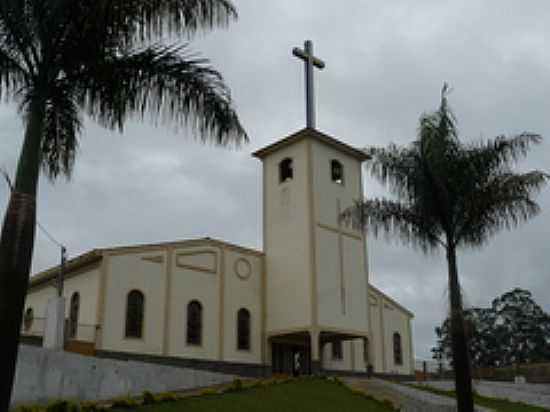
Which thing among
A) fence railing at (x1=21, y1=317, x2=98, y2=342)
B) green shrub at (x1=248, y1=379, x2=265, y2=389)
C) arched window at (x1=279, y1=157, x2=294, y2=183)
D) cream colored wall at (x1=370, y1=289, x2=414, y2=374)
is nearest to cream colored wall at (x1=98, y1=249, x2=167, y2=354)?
fence railing at (x1=21, y1=317, x2=98, y2=342)

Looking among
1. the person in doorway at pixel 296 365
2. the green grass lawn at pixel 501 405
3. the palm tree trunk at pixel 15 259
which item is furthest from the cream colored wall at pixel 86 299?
the palm tree trunk at pixel 15 259

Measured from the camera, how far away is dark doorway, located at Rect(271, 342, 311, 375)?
93.9 ft

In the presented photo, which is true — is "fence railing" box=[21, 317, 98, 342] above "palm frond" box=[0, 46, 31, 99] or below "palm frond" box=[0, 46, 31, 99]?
below

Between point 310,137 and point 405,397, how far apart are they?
1161cm

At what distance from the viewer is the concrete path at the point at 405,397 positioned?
20312mm

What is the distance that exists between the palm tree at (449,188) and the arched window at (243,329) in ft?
41.3

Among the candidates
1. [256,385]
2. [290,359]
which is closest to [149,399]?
[256,385]

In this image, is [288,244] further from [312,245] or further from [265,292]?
[265,292]

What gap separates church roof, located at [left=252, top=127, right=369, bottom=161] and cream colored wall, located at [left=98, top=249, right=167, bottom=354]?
7.34 m

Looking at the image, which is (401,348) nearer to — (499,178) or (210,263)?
(210,263)

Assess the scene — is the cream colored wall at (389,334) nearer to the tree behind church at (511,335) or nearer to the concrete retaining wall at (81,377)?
the concrete retaining wall at (81,377)

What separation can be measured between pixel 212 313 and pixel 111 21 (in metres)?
18.8

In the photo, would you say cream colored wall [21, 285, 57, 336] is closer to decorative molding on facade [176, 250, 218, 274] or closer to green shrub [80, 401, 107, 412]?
decorative molding on facade [176, 250, 218, 274]

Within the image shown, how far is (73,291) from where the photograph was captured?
25547 mm
